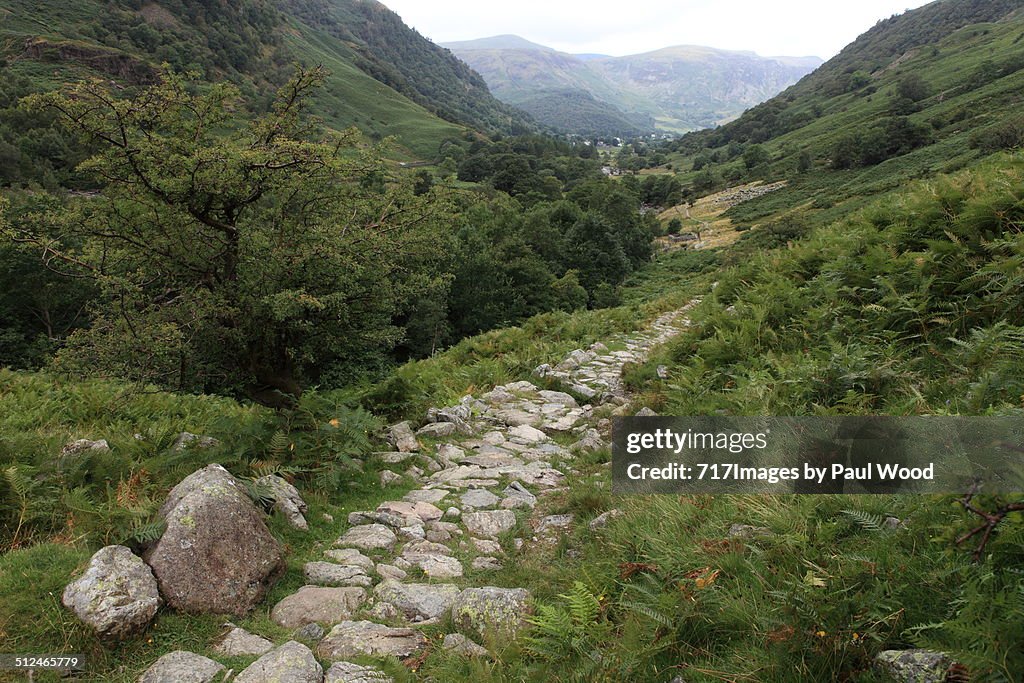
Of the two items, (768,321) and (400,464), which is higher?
(768,321)

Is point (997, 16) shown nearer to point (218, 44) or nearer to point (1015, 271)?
point (1015, 271)

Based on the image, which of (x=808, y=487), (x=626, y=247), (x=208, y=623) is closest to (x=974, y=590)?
(x=808, y=487)

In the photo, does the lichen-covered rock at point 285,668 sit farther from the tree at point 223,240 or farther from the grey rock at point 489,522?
the tree at point 223,240

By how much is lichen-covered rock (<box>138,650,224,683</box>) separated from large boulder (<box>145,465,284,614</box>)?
588mm

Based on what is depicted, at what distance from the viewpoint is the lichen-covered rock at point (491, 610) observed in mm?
4027

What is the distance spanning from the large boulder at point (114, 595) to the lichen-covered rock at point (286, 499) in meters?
1.70

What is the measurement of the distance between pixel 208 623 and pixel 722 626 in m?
3.94

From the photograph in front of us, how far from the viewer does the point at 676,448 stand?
19.7 ft

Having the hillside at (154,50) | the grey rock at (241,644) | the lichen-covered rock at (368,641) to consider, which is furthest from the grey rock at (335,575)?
the hillside at (154,50)

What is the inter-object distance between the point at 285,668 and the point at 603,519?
337 centimetres

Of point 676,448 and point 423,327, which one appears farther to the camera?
point 423,327

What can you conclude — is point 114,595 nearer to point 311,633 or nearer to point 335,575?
point 311,633

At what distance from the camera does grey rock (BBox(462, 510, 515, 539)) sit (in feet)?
20.2

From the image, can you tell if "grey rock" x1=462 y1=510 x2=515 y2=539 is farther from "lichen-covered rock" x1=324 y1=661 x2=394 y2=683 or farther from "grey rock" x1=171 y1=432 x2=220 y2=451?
"grey rock" x1=171 y1=432 x2=220 y2=451
